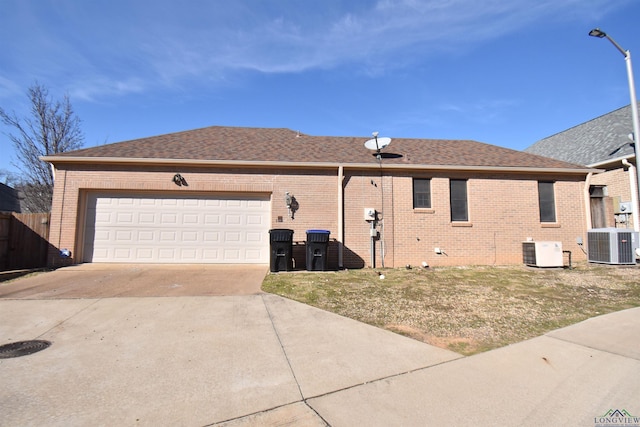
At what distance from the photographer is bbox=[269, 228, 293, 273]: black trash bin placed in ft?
29.9

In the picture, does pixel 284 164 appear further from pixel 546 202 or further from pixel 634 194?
pixel 634 194

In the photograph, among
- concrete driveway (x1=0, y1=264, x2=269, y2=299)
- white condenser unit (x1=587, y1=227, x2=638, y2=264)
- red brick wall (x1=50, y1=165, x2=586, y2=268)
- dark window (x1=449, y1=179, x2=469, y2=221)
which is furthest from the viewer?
dark window (x1=449, y1=179, x2=469, y2=221)

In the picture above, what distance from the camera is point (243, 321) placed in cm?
502

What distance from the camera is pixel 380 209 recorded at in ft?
35.3

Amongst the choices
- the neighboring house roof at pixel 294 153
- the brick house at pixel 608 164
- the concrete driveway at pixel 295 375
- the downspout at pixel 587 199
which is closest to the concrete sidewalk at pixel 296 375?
the concrete driveway at pixel 295 375

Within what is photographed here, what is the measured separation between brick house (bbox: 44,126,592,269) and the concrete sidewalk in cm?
550

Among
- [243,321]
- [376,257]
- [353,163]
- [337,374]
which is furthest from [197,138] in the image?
[337,374]

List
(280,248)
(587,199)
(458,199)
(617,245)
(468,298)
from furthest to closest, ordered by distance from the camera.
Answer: (587,199), (458,199), (617,245), (280,248), (468,298)

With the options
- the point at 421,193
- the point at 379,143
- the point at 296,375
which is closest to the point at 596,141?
the point at 421,193

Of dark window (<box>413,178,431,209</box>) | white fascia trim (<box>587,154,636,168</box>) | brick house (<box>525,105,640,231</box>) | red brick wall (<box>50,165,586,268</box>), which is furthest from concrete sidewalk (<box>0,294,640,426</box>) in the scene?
white fascia trim (<box>587,154,636,168</box>)

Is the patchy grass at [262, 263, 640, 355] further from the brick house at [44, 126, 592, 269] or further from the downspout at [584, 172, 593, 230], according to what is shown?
the downspout at [584, 172, 593, 230]

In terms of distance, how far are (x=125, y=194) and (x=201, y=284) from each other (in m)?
5.13

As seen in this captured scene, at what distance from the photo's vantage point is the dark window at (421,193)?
436 inches

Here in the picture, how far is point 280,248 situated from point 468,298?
16.3ft
